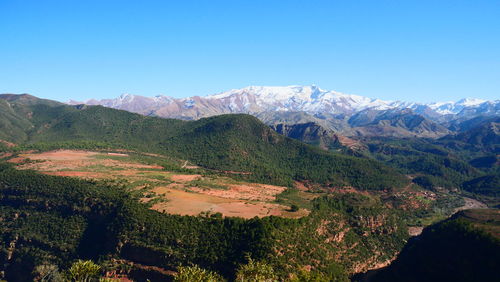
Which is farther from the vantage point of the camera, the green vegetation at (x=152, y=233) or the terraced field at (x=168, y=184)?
the terraced field at (x=168, y=184)

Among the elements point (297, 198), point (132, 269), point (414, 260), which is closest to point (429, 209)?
point (297, 198)

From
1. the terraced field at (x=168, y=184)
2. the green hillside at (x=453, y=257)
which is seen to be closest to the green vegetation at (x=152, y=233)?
the terraced field at (x=168, y=184)

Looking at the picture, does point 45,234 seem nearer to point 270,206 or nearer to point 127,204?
point 127,204

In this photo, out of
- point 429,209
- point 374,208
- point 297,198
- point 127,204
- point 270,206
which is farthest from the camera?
point 429,209

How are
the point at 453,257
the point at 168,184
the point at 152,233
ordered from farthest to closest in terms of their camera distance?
the point at 168,184
the point at 152,233
the point at 453,257

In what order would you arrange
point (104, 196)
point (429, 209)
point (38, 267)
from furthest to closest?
point (429, 209), point (104, 196), point (38, 267)

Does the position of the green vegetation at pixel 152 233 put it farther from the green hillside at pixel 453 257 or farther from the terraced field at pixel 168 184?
the green hillside at pixel 453 257

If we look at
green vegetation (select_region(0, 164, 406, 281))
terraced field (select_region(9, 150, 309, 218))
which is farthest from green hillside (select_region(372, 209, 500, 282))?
terraced field (select_region(9, 150, 309, 218))

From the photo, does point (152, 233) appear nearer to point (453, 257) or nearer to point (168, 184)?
point (168, 184)

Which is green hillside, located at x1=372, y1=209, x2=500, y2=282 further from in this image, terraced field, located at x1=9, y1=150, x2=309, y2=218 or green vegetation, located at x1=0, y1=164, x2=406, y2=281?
terraced field, located at x1=9, y1=150, x2=309, y2=218

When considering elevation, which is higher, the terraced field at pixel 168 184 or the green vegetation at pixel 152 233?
the terraced field at pixel 168 184

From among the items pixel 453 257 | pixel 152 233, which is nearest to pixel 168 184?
pixel 152 233
